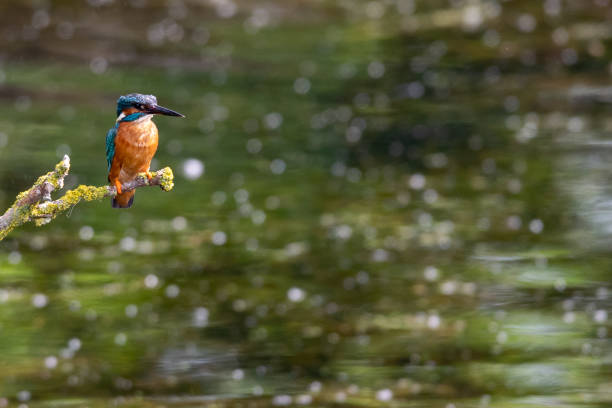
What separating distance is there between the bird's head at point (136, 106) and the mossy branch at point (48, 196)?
0.14 m

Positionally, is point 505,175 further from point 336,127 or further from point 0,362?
point 0,362

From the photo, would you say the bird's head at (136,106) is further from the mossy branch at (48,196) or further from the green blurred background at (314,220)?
the green blurred background at (314,220)

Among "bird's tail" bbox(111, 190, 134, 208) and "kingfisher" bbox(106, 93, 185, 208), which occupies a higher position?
"kingfisher" bbox(106, 93, 185, 208)

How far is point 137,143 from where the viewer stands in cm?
271

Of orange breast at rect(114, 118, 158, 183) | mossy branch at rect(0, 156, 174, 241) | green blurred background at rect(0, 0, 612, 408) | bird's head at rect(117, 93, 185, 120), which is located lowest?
mossy branch at rect(0, 156, 174, 241)

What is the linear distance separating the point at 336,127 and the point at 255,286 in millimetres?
8344

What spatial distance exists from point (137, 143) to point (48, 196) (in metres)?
0.25

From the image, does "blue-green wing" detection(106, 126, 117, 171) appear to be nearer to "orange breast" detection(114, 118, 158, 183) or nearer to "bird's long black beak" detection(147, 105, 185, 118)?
"orange breast" detection(114, 118, 158, 183)

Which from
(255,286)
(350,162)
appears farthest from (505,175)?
(255,286)

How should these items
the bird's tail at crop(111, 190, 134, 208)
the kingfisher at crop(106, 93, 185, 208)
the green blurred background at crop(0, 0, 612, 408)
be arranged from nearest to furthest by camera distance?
the kingfisher at crop(106, 93, 185, 208), the bird's tail at crop(111, 190, 134, 208), the green blurred background at crop(0, 0, 612, 408)

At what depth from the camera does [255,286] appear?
13234 mm

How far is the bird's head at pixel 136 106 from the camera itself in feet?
8.61

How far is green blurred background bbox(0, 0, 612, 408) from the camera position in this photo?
10641mm

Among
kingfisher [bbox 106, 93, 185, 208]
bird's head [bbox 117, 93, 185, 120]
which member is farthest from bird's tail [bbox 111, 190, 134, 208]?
bird's head [bbox 117, 93, 185, 120]
